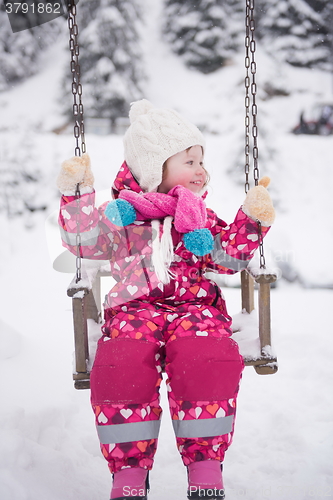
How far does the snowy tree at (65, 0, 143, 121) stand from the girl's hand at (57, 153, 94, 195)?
3727 mm

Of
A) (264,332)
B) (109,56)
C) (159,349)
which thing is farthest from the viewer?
(109,56)

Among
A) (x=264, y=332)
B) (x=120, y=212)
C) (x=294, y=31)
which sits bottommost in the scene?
(x=264, y=332)

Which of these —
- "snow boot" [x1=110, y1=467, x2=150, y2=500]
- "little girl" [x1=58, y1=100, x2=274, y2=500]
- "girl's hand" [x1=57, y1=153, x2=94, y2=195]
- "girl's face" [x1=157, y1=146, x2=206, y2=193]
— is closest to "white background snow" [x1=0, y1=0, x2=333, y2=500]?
"girl's face" [x1=157, y1=146, x2=206, y2=193]

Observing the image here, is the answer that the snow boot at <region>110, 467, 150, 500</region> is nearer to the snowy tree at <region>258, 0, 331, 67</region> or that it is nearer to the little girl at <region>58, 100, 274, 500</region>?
the little girl at <region>58, 100, 274, 500</region>

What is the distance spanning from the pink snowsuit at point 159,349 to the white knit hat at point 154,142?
0.67 ft

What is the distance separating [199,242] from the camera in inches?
59.0

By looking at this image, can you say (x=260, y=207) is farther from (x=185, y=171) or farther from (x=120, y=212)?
(x=120, y=212)

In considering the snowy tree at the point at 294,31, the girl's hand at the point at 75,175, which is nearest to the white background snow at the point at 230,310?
the snowy tree at the point at 294,31

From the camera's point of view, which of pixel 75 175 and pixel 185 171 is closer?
pixel 75 175

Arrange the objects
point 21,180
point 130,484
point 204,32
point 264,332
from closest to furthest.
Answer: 1. point 130,484
2. point 264,332
3. point 21,180
4. point 204,32

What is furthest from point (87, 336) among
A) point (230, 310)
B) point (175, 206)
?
point (230, 310)

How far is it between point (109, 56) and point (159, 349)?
4341 mm

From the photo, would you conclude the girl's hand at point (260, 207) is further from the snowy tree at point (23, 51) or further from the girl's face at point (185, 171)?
the snowy tree at point (23, 51)

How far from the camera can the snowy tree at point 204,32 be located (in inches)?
198
